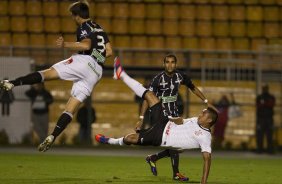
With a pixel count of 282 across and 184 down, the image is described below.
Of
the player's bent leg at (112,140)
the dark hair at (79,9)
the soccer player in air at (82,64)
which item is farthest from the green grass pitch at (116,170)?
the dark hair at (79,9)

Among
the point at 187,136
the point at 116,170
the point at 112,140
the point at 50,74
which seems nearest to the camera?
the point at 187,136

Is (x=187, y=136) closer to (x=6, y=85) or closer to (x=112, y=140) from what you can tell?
(x=112, y=140)

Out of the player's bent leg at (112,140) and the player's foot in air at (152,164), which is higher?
the player's bent leg at (112,140)

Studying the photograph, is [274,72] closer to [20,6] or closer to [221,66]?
[221,66]

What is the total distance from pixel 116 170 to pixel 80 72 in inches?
126

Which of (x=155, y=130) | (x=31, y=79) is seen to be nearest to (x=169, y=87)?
(x=155, y=130)

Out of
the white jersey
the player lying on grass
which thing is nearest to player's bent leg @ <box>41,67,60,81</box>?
the player lying on grass

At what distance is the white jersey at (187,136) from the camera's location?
465 inches

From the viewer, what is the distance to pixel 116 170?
49.8 ft

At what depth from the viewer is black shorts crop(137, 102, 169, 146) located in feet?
40.8

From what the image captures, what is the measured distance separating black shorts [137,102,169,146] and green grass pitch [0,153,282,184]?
0.63 metres

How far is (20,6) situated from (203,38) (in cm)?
555

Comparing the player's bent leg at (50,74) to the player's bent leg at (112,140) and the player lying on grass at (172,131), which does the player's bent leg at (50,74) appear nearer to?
the player lying on grass at (172,131)

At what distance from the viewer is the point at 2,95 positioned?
22141 millimetres
